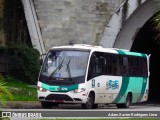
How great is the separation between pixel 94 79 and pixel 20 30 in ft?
38.3

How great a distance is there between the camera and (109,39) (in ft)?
116

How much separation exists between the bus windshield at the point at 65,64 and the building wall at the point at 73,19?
9.46m

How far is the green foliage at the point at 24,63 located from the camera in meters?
34.0

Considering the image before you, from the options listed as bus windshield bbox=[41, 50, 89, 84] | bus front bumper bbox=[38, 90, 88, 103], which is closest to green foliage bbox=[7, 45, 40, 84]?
bus windshield bbox=[41, 50, 89, 84]

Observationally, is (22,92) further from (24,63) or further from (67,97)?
(24,63)

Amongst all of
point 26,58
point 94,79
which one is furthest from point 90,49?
point 26,58

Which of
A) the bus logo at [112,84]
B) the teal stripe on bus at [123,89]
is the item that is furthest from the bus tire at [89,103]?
the teal stripe on bus at [123,89]

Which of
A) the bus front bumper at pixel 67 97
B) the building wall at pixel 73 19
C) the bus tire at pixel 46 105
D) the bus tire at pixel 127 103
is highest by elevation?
the building wall at pixel 73 19

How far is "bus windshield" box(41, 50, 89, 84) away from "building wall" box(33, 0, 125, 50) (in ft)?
31.0

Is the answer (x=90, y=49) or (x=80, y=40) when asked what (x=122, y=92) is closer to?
(x=90, y=49)

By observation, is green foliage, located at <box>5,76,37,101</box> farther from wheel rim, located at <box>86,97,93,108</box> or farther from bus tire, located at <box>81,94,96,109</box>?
wheel rim, located at <box>86,97,93,108</box>

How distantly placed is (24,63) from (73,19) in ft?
12.6

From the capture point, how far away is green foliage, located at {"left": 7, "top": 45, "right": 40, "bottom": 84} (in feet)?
112

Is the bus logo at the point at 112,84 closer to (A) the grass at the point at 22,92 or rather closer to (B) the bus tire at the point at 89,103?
(B) the bus tire at the point at 89,103
